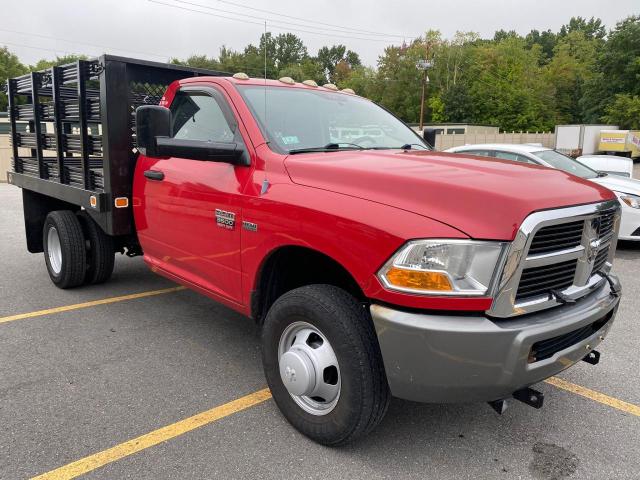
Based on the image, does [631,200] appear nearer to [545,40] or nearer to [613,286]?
[613,286]

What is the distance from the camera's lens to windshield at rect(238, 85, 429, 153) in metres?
3.36

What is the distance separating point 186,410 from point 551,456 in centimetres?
208

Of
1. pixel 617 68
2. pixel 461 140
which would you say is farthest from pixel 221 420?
pixel 617 68

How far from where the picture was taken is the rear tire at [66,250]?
5.29m

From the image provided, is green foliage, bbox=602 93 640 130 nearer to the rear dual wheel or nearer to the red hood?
the rear dual wheel

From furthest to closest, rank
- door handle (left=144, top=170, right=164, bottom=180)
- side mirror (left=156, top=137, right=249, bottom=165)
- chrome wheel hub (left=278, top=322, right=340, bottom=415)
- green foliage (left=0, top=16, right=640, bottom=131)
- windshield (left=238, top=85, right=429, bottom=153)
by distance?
1. green foliage (left=0, top=16, right=640, bottom=131)
2. door handle (left=144, top=170, right=164, bottom=180)
3. windshield (left=238, top=85, right=429, bottom=153)
4. side mirror (left=156, top=137, right=249, bottom=165)
5. chrome wheel hub (left=278, top=322, right=340, bottom=415)

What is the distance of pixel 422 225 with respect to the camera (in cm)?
227

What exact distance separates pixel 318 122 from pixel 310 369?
1.74m

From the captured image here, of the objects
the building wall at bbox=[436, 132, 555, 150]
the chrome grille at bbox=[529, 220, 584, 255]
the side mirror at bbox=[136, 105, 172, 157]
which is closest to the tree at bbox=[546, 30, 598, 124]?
the building wall at bbox=[436, 132, 555, 150]

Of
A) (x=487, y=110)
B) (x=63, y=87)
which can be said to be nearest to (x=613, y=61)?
(x=487, y=110)

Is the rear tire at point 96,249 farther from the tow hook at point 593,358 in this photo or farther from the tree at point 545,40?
the tree at point 545,40

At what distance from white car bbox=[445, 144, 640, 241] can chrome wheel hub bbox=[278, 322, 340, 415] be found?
5.07 metres

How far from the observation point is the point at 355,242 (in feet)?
7.98

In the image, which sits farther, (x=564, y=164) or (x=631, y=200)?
(x=564, y=164)
